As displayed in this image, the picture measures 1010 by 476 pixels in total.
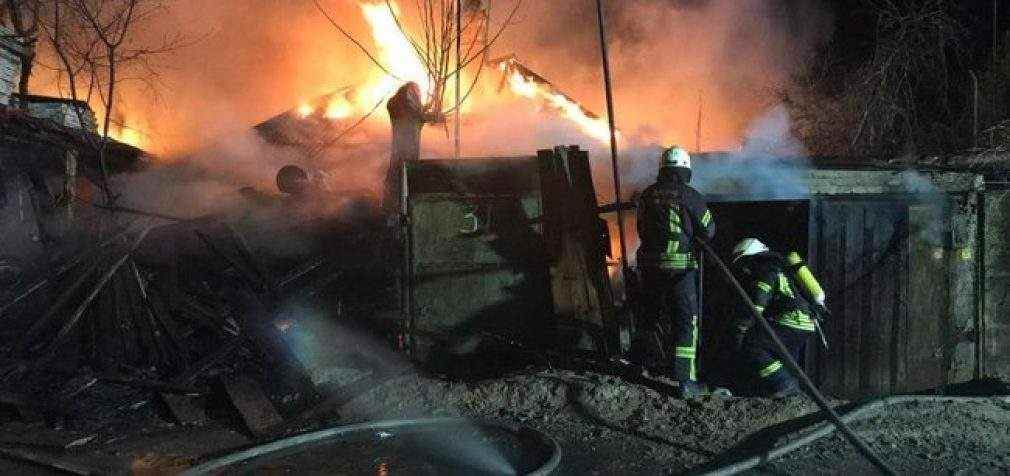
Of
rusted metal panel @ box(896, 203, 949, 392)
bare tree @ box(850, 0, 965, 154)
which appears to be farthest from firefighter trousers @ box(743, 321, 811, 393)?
bare tree @ box(850, 0, 965, 154)

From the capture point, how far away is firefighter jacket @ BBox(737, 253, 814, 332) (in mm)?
5715

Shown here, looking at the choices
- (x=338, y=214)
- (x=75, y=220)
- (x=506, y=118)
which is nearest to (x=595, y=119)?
(x=506, y=118)

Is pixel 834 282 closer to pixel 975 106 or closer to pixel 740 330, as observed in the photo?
pixel 740 330

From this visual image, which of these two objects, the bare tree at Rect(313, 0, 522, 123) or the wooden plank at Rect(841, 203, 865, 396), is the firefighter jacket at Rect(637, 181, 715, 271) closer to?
the wooden plank at Rect(841, 203, 865, 396)

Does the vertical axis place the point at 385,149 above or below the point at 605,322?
above

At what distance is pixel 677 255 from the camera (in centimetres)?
549

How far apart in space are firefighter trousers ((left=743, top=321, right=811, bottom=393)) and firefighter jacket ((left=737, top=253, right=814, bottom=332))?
67 millimetres

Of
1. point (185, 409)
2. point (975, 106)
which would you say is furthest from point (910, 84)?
point (185, 409)

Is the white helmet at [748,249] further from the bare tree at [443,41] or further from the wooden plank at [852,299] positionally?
the bare tree at [443,41]

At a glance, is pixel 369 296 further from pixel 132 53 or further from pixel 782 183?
pixel 132 53

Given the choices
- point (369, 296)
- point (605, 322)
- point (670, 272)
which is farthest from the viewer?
point (369, 296)

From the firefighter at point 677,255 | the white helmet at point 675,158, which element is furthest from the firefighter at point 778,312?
the white helmet at point 675,158

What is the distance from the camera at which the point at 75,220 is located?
32.2 ft

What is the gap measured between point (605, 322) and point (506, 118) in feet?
31.3
